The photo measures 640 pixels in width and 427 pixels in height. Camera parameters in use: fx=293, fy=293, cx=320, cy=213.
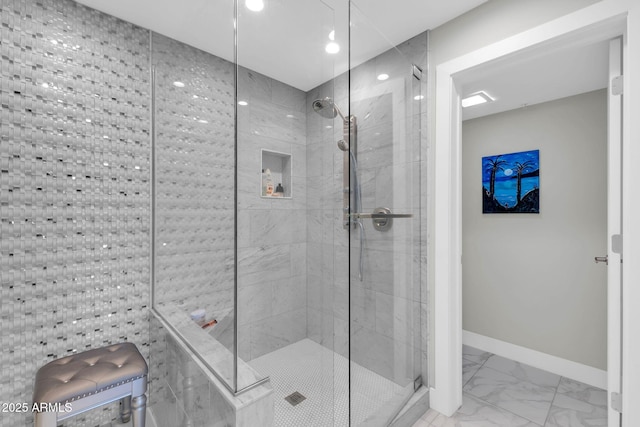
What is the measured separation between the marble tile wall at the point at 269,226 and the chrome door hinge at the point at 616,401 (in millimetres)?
1495

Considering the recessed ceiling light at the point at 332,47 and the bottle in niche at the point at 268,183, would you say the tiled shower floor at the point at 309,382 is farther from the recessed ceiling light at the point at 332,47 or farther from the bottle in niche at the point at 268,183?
the recessed ceiling light at the point at 332,47

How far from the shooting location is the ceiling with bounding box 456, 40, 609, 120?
1714 mm

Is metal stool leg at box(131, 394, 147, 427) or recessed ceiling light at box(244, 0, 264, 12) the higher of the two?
recessed ceiling light at box(244, 0, 264, 12)

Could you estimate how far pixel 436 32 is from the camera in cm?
187

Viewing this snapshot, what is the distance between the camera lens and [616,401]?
4.49 ft

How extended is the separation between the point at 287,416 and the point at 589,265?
251 centimetres

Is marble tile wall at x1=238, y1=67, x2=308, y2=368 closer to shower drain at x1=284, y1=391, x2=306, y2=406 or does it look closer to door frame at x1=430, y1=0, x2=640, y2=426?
shower drain at x1=284, y1=391, x2=306, y2=406

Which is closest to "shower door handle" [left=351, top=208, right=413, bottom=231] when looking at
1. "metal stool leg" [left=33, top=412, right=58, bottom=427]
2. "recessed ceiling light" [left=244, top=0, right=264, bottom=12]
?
"recessed ceiling light" [left=244, top=0, right=264, bottom=12]

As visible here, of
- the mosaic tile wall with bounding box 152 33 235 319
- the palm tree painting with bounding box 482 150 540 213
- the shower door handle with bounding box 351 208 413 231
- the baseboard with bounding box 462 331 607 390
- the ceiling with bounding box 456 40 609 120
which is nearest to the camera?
the mosaic tile wall with bounding box 152 33 235 319

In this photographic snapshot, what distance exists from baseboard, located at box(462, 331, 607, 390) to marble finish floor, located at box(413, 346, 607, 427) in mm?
60

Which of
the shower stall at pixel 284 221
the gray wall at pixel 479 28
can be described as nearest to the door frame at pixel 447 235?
the gray wall at pixel 479 28

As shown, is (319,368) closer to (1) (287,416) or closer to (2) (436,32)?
(1) (287,416)

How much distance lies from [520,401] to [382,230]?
5.25ft

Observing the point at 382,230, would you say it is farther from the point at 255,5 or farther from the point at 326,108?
the point at 255,5
